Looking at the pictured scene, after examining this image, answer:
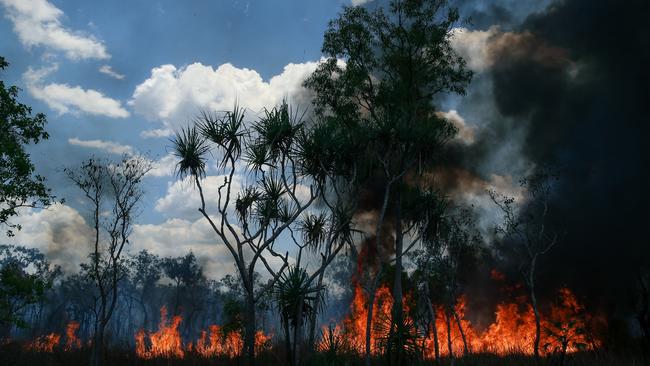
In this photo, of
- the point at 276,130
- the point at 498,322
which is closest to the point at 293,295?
the point at 276,130

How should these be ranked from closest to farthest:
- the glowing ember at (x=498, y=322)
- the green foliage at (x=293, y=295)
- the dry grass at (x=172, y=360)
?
the green foliage at (x=293, y=295)
the dry grass at (x=172, y=360)
the glowing ember at (x=498, y=322)

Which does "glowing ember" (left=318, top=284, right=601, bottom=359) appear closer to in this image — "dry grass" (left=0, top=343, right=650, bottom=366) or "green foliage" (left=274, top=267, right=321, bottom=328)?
"dry grass" (left=0, top=343, right=650, bottom=366)

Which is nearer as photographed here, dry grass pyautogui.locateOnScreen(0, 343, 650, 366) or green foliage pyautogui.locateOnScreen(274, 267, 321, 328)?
green foliage pyautogui.locateOnScreen(274, 267, 321, 328)

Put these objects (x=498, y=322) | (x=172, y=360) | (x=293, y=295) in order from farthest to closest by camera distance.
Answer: (x=498, y=322)
(x=172, y=360)
(x=293, y=295)

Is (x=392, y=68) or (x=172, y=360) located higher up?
(x=392, y=68)

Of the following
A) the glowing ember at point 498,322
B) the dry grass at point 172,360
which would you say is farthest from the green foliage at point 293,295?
the glowing ember at point 498,322

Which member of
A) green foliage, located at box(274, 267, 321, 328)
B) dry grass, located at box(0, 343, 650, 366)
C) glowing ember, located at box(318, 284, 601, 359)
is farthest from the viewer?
glowing ember, located at box(318, 284, 601, 359)

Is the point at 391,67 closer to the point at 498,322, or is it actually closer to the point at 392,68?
the point at 392,68

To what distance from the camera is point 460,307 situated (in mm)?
37562

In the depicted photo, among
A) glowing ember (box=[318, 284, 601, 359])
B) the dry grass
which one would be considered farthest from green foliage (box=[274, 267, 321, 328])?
glowing ember (box=[318, 284, 601, 359])

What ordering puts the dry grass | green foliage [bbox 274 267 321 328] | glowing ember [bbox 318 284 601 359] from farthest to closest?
glowing ember [bbox 318 284 601 359] → the dry grass → green foliage [bbox 274 267 321 328]

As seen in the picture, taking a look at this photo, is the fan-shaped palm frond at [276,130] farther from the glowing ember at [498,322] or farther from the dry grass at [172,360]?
the glowing ember at [498,322]

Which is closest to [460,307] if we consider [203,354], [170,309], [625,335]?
[625,335]

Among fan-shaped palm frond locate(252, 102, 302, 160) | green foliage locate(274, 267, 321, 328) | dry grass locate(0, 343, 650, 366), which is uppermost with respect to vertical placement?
fan-shaped palm frond locate(252, 102, 302, 160)
